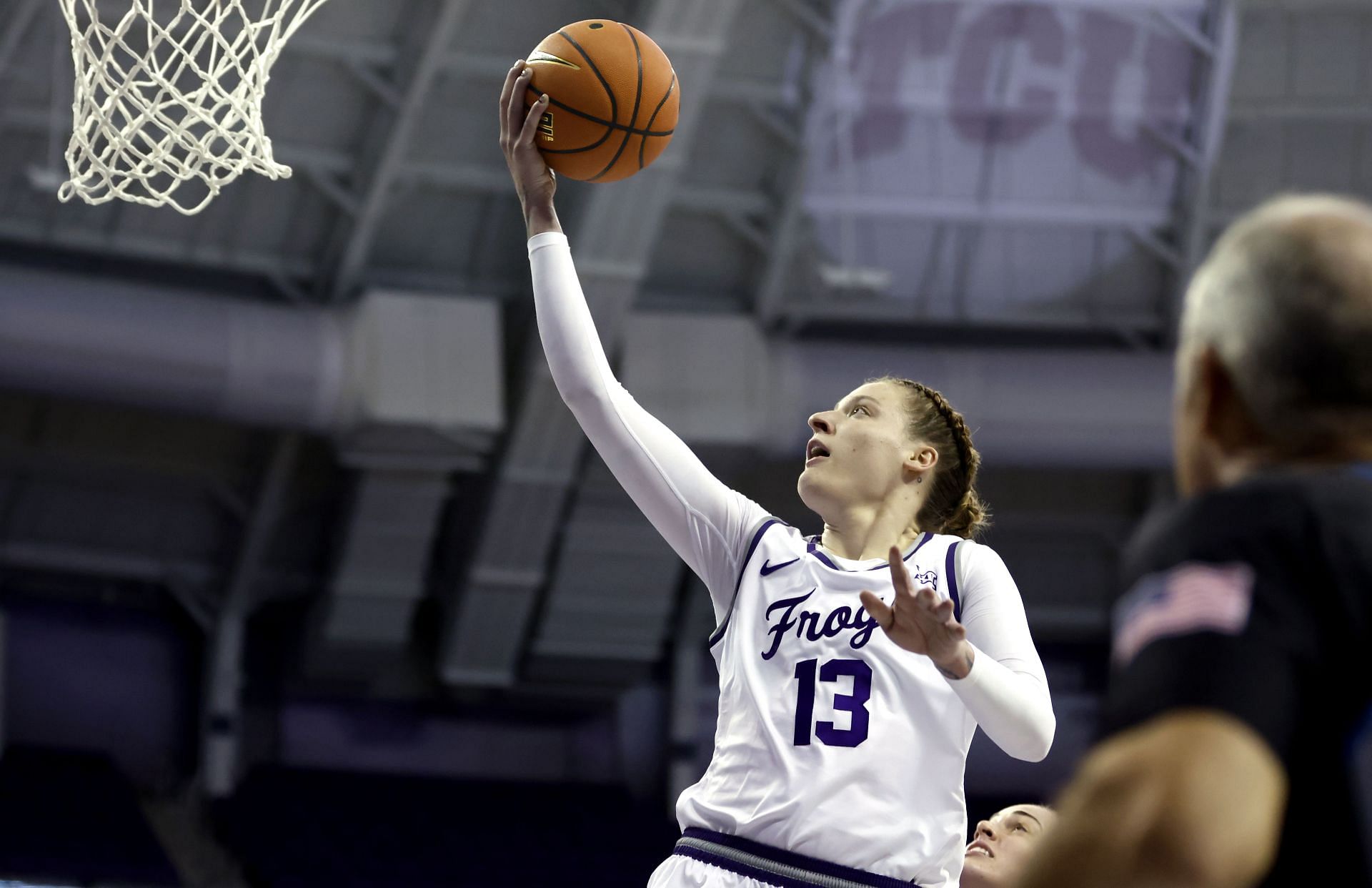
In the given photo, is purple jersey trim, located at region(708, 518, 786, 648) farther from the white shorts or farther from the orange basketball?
the orange basketball

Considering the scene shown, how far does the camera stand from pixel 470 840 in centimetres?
1465

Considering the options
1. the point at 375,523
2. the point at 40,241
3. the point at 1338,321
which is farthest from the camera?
the point at 375,523

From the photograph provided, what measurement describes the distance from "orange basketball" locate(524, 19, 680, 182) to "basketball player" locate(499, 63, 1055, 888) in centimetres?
27

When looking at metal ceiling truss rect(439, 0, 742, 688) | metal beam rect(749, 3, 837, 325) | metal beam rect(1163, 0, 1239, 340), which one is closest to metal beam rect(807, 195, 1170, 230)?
metal beam rect(749, 3, 837, 325)

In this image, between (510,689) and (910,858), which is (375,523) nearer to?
(510,689)

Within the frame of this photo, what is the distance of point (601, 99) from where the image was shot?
154 inches

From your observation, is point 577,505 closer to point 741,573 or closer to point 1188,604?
point 741,573

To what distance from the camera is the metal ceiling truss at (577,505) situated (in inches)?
465

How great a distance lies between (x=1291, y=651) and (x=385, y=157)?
1183 cm

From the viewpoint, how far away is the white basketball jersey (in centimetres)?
291

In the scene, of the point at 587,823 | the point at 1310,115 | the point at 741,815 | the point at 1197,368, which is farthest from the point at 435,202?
the point at 1197,368

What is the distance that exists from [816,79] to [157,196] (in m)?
8.48

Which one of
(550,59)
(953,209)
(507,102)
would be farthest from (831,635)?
(953,209)

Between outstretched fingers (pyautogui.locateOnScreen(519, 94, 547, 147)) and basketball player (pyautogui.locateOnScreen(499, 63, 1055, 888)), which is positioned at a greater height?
outstretched fingers (pyautogui.locateOnScreen(519, 94, 547, 147))
